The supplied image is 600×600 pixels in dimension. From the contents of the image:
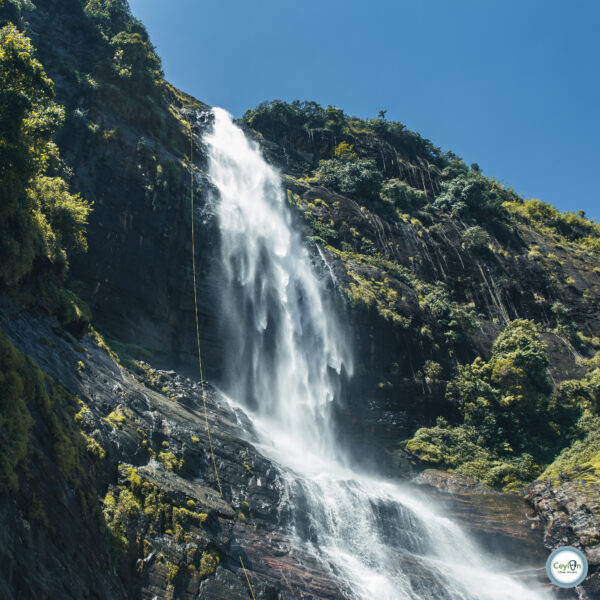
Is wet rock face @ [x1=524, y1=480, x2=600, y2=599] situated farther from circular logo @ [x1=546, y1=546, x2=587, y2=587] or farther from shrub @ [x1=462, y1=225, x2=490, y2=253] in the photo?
shrub @ [x1=462, y1=225, x2=490, y2=253]

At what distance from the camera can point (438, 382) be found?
90.4ft

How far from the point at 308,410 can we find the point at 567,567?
38.6 feet

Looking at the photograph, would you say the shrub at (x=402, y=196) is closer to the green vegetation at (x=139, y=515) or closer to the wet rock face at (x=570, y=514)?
the wet rock face at (x=570, y=514)

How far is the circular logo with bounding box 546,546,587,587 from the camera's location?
1580 cm

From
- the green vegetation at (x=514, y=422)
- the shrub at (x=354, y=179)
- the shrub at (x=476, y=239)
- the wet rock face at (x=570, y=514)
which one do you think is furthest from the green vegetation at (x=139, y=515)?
the shrub at (x=476, y=239)

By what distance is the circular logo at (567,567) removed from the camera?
1580 cm

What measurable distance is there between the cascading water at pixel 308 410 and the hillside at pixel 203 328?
98 centimetres

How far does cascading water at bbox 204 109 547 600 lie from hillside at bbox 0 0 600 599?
976mm

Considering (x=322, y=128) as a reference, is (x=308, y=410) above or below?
below

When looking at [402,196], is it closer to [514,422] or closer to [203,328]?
[514,422]

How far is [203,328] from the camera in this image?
74.7 feet

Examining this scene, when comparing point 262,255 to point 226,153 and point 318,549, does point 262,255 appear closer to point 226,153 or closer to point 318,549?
point 226,153

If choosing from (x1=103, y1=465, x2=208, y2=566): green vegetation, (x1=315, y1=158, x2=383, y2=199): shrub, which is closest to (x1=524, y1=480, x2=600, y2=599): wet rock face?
(x1=103, y1=465, x2=208, y2=566): green vegetation

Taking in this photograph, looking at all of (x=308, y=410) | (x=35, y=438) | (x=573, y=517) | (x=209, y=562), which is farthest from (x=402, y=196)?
(x=35, y=438)
